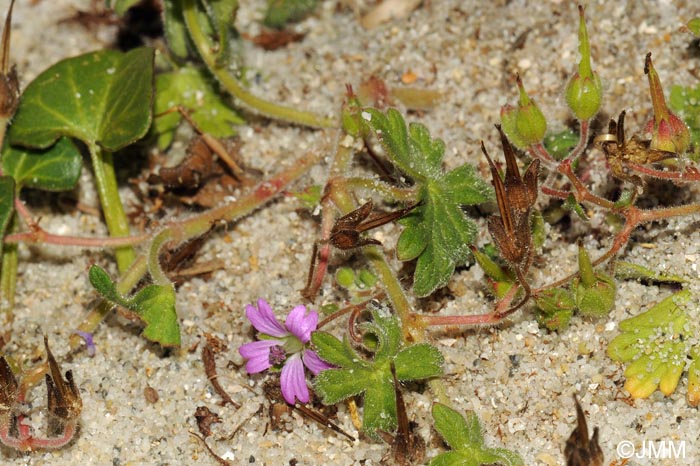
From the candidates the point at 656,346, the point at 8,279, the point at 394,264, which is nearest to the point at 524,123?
the point at 394,264

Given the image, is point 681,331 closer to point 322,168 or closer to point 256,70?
point 322,168

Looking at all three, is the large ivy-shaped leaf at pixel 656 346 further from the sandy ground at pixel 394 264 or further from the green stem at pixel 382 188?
the green stem at pixel 382 188

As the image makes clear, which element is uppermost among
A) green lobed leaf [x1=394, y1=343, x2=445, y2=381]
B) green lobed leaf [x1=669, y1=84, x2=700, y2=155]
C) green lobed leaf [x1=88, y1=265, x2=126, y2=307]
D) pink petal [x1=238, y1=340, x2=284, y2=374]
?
green lobed leaf [x1=669, y1=84, x2=700, y2=155]

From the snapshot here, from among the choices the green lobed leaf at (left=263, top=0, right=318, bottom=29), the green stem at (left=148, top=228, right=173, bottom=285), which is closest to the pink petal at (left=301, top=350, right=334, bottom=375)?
the green stem at (left=148, top=228, right=173, bottom=285)

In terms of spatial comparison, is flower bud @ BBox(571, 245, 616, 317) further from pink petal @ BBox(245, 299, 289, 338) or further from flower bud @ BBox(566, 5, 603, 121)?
pink petal @ BBox(245, 299, 289, 338)

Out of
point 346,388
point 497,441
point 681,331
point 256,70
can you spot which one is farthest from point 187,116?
point 681,331

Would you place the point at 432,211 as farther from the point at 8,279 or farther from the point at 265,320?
the point at 8,279
